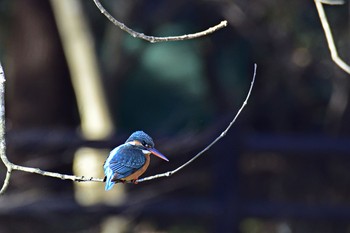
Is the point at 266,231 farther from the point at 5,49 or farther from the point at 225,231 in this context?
the point at 5,49

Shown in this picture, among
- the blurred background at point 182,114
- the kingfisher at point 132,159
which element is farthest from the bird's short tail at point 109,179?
the blurred background at point 182,114

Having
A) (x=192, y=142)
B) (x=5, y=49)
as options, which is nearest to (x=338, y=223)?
(x=192, y=142)

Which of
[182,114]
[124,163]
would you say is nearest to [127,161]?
[124,163]

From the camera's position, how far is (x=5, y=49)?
25.2 feet

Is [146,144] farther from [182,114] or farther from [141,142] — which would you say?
[182,114]

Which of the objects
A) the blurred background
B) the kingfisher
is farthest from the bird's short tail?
the blurred background

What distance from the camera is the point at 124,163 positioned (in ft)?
6.12

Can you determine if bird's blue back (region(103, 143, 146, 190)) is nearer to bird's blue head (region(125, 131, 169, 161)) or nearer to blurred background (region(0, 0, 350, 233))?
bird's blue head (region(125, 131, 169, 161))

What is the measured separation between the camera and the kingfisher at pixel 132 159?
1.82 metres

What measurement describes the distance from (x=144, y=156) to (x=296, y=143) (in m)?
4.08

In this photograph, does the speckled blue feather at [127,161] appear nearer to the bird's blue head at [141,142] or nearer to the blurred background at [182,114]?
the bird's blue head at [141,142]

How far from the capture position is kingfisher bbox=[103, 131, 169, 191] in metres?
1.82

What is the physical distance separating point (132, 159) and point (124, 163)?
0.02 metres

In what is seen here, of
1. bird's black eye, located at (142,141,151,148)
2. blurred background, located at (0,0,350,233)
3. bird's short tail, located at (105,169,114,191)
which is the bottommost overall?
blurred background, located at (0,0,350,233)
